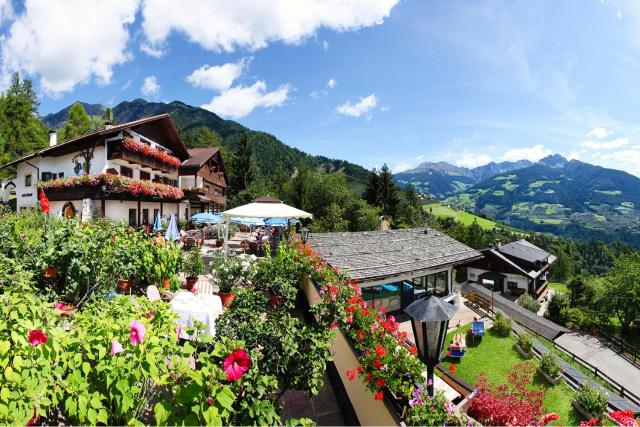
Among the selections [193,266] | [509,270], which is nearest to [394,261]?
[193,266]

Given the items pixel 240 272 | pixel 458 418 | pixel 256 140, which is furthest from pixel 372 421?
pixel 256 140

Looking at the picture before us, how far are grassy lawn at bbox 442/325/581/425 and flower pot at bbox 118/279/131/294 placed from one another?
1294 cm

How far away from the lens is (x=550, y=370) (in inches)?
574

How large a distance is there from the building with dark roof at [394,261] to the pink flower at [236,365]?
9817mm

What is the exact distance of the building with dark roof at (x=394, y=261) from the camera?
13.2 meters

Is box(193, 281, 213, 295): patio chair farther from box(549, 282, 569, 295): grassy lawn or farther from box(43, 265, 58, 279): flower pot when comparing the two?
box(549, 282, 569, 295): grassy lawn

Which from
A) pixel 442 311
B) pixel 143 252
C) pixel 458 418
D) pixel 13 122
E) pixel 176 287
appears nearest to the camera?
pixel 458 418

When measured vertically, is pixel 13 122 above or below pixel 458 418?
above

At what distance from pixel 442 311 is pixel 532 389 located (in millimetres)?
14789

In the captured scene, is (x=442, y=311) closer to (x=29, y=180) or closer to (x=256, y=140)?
(x=29, y=180)

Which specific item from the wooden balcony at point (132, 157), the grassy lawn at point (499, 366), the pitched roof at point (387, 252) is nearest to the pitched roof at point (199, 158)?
the wooden balcony at point (132, 157)

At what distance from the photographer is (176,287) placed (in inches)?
352

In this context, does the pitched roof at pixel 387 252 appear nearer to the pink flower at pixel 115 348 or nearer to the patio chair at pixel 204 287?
the patio chair at pixel 204 287

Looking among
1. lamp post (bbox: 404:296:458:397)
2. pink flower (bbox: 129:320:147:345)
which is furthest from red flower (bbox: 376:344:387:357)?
Result: pink flower (bbox: 129:320:147:345)
